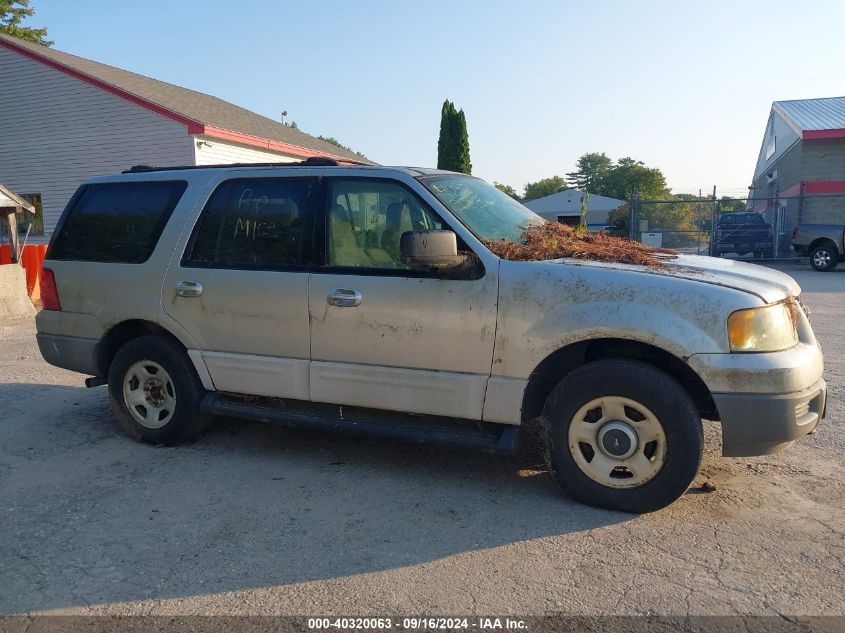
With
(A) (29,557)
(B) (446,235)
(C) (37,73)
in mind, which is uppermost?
(C) (37,73)

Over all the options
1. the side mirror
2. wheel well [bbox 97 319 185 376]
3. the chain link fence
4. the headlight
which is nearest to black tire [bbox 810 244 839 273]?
the chain link fence

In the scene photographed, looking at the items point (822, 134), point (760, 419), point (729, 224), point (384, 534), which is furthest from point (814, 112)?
point (384, 534)

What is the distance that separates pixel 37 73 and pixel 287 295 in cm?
1817

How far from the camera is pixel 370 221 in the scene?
439 cm

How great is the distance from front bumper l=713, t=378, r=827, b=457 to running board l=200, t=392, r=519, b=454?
44.5 inches

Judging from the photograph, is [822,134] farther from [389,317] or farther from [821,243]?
[389,317]

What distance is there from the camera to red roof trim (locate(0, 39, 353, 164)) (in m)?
16.3

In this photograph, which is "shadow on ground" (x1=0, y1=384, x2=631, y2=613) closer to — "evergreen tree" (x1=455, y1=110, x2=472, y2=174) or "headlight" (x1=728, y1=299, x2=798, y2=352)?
"headlight" (x1=728, y1=299, x2=798, y2=352)

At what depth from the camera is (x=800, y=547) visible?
11.1 ft

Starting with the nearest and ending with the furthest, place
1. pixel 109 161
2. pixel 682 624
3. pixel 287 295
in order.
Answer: pixel 682 624
pixel 287 295
pixel 109 161

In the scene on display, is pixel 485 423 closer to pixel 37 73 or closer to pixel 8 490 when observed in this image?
pixel 8 490

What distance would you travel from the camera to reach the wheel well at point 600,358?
3834mm

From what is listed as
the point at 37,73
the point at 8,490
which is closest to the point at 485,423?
the point at 8,490

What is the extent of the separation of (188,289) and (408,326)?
1710 millimetres
